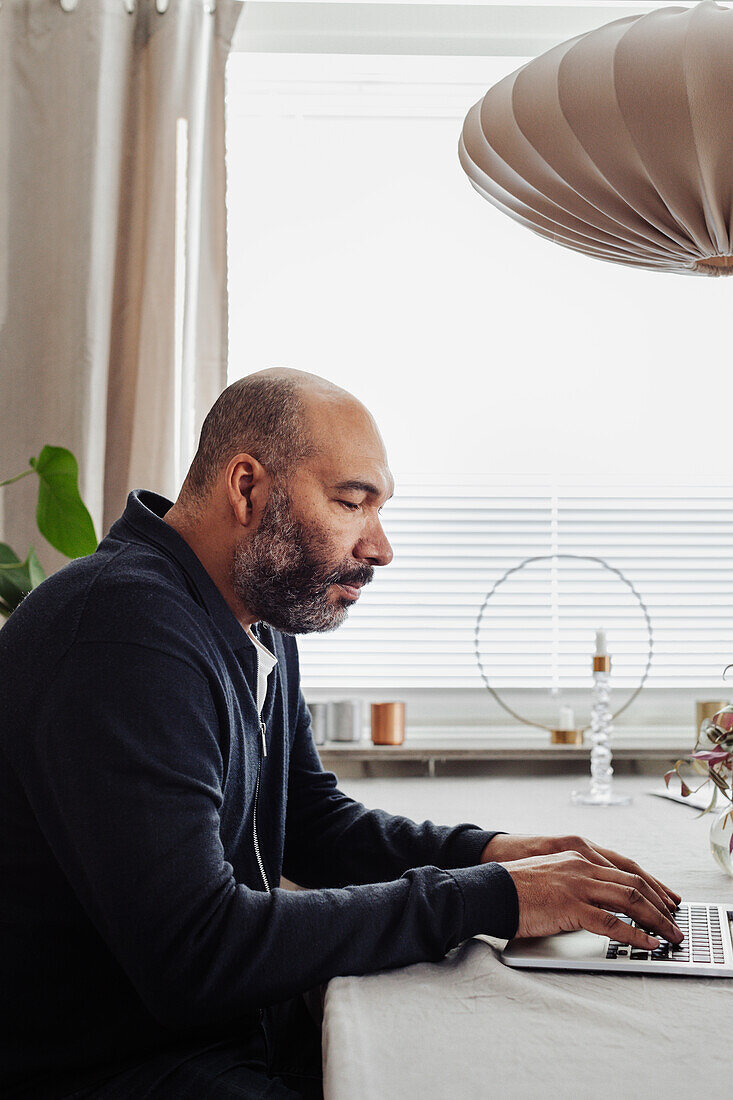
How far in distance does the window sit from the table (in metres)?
1.67

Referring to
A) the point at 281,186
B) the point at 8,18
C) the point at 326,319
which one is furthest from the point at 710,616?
the point at 8,18

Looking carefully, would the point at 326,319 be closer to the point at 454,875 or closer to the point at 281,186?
the point at 281,186

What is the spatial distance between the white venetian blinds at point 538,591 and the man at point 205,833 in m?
1.30

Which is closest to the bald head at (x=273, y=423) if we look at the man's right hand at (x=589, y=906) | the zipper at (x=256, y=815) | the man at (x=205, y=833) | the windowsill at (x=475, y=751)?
the man at (x=205, y=833)

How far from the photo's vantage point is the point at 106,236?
2.32 meters

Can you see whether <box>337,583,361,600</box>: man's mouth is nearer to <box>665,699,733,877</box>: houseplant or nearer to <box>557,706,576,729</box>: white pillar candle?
<box>665,699,733,877</box>: houseplant

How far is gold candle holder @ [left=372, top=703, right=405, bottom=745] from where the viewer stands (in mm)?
2324

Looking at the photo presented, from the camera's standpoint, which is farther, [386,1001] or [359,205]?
[359,205]

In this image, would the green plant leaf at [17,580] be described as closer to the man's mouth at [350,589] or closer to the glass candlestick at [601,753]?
the man's mouth at [350,589]

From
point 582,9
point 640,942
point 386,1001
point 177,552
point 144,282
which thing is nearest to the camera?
point 386,1001

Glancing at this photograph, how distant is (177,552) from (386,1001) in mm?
532

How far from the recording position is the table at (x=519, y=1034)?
2.20 feet

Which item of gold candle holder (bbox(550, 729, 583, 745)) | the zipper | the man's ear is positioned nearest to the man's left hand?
the zipper

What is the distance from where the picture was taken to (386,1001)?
0.82 m
